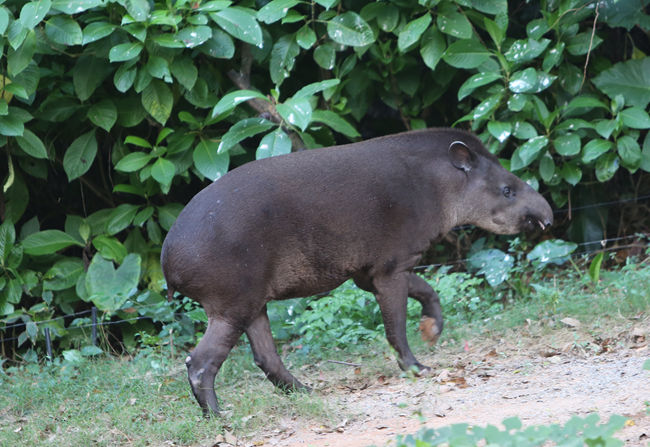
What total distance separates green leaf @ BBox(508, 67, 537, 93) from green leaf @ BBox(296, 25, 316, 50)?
1.66m

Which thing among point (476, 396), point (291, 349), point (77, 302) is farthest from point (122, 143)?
point (476, 396)

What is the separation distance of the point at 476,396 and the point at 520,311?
1.86 meters

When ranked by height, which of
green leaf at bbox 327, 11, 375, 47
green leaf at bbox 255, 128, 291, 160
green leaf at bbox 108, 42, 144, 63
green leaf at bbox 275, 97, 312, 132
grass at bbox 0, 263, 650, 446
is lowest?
grass at bbox 0, 263, 650, 446

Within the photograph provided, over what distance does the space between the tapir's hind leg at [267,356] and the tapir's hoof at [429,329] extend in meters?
0.99

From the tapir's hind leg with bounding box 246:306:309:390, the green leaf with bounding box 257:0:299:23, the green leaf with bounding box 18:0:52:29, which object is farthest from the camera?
the green leaf with bounding box 257:0:299:23

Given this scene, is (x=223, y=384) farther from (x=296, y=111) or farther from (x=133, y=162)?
(x=133, y=162)

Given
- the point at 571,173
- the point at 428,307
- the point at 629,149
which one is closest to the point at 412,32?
the point at 571,173

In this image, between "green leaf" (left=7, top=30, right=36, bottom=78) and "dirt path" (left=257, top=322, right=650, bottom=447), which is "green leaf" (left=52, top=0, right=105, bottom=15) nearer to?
"green leaf" (left=7, top=30, right=36, bottom=78)

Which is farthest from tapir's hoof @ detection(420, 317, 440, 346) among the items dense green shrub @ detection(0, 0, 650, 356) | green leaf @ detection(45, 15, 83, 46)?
green leaf @ detection(45, 15, 83, 46)

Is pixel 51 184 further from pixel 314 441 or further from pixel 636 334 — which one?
pixel 636 334

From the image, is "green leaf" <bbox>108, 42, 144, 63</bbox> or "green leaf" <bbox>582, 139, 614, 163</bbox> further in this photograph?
"green leaf" <bbox>582, 139, 614, 163</bbox>

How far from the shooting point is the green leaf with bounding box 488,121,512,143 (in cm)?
736

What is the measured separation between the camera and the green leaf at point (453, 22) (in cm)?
740

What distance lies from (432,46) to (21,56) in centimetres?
326
